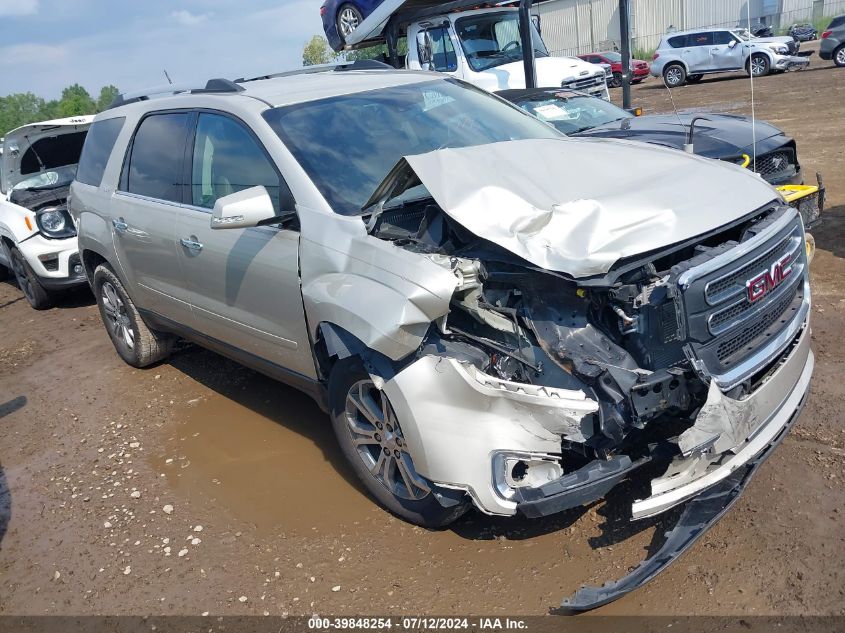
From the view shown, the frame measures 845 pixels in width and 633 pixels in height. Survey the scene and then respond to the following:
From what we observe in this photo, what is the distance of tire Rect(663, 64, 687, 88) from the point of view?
76.0 ft

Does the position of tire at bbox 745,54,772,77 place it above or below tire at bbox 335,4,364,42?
below

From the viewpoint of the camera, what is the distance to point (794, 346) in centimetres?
309

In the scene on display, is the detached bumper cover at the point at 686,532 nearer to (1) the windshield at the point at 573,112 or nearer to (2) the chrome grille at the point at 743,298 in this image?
(2) the chrome grille at the point at 743,298

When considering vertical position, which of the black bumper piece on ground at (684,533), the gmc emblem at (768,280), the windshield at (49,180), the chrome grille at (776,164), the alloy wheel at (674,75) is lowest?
the alloy wheel at (674,75)

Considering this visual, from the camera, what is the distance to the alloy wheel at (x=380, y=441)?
3150mm

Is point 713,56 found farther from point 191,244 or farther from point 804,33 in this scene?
point 191,244

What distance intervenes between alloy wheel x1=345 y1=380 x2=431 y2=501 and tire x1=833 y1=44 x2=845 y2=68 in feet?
72.8

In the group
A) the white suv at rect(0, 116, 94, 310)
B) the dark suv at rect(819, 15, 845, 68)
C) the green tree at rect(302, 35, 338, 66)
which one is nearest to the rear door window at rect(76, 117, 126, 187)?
the white suv at rect(0, 116, 94, 310)

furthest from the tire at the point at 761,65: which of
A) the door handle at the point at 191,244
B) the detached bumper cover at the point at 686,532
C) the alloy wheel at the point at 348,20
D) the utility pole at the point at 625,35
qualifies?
the detached bumper cover at the point at 686,532

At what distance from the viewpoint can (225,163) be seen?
4.05m

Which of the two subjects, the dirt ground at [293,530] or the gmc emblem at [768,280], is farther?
the dirt ground at [293,530]

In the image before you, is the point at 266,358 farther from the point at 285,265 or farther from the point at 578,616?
the point at 578,616

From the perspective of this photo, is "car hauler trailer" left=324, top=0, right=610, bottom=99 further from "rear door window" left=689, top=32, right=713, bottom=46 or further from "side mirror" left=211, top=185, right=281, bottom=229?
"rear door window" left=689, top=32, right=713, bottom=46

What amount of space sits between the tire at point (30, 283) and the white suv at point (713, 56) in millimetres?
19067
